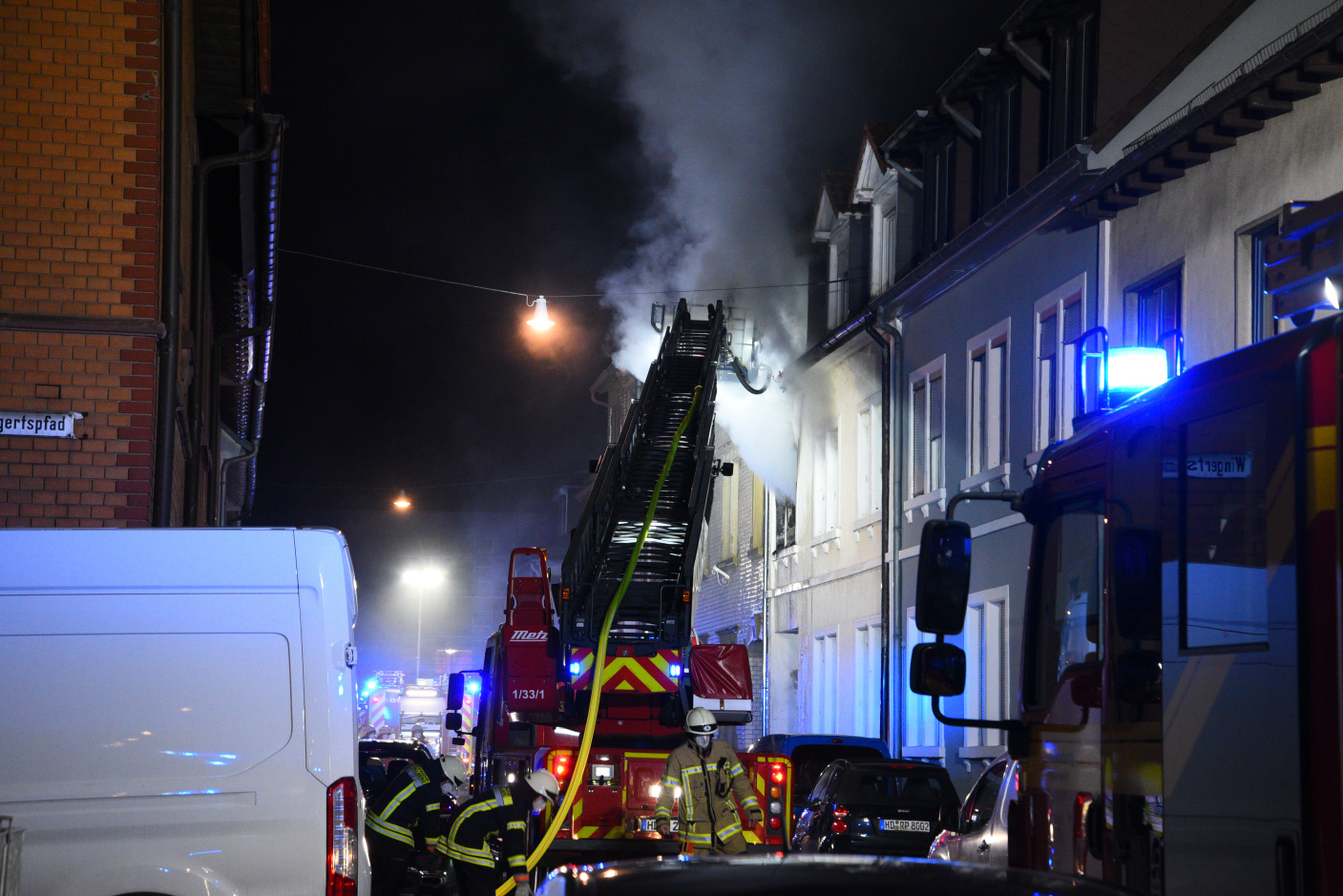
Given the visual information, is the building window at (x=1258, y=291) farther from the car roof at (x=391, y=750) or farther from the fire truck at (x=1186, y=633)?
the car roof at (x=391, y=750)

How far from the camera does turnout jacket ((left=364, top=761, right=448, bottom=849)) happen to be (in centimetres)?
957

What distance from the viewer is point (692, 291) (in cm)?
2933

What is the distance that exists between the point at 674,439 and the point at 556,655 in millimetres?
3073

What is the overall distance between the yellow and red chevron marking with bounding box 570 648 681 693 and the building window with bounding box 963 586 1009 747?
159 inches

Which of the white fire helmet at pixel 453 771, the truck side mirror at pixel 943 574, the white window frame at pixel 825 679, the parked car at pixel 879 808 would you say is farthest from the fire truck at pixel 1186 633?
the white window frame at pixel 825 679

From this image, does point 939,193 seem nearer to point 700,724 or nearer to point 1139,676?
point 700,724

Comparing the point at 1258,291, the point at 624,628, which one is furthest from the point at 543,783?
the point at 1258,291

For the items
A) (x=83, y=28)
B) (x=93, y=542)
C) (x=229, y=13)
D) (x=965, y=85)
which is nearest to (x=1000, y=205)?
(x=965, y=85)

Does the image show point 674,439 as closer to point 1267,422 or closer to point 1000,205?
point 1000,205

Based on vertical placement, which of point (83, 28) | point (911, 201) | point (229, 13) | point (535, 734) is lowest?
point (535, 734)

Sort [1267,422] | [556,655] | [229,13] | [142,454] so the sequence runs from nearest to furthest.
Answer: [1267,422] < [142,454] < [229,13] < [556,655]

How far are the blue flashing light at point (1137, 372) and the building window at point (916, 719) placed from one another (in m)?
15.2

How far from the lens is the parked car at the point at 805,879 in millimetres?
3156

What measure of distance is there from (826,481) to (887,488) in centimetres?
382
